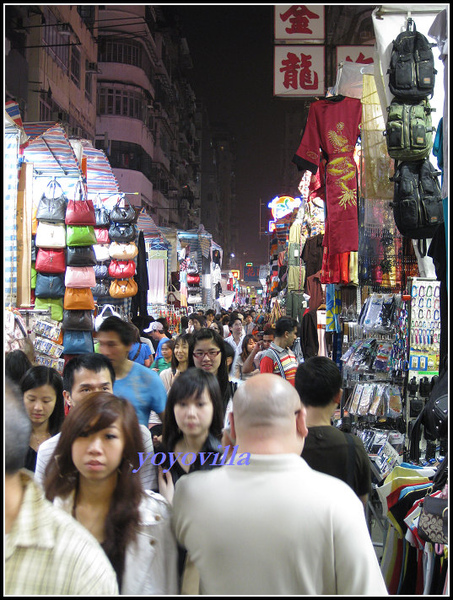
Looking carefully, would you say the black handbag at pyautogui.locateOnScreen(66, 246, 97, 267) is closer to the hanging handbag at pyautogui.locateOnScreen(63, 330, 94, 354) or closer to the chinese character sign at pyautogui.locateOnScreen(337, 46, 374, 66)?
the hanging handbag at pyautogui.locateOnScreen(63, 330, 94, 354)

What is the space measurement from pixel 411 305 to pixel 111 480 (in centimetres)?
423

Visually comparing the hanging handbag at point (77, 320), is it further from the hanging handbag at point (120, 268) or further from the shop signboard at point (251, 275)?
the shop signboard at point (251, 275)

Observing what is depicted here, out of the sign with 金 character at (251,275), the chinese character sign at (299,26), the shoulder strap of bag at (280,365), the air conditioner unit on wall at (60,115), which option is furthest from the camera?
the sign with 金 character at (251,275)

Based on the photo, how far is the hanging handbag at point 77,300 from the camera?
7.83 metres

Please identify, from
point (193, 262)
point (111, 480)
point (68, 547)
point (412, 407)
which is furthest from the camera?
point (193, 262)

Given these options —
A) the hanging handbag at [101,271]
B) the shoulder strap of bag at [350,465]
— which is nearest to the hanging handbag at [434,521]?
the shoulder strap of bag at [350,465]

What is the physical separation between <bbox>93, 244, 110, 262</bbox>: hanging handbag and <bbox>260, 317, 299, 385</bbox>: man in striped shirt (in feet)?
14.1

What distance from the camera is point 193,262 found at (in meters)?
27.7

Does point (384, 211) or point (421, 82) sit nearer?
point (421, 82)

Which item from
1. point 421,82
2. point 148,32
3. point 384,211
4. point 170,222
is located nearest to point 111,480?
point 421,82

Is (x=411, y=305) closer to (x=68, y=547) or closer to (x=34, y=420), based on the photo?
(x=34, y=420)

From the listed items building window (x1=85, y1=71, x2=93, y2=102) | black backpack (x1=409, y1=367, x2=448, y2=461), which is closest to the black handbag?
black backpack (x1=409, y1=367, x2=448, y2=461)

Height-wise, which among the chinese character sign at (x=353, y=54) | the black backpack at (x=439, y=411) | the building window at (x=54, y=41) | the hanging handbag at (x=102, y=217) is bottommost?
the black backpack at (x=439, y=411)

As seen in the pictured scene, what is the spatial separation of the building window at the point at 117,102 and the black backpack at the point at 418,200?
2849 cm
